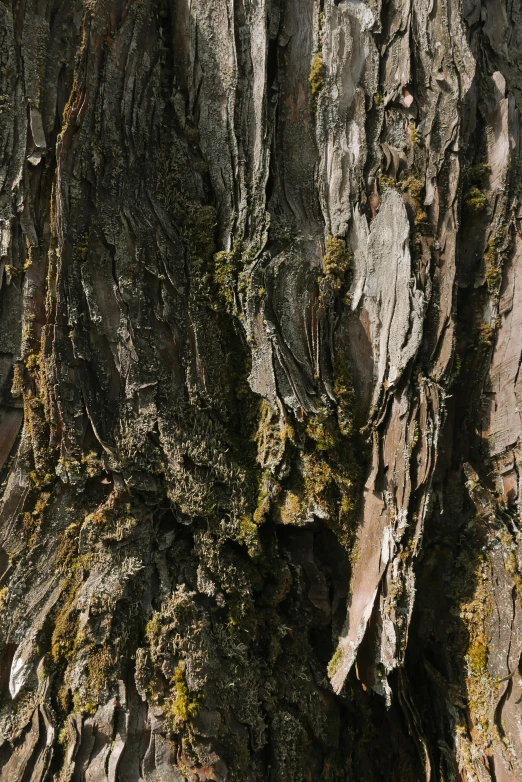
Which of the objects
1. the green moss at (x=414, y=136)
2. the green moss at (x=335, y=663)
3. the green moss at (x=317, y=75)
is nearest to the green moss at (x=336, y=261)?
the green moss at (x=414, y=136)

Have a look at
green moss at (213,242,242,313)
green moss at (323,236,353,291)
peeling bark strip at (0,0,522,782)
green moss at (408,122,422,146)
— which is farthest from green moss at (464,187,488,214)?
green moss at (213,242,242,313)

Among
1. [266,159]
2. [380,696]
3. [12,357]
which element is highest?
[266,159]

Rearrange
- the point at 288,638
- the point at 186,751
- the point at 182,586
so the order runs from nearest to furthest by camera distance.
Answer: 1. the point at 186,751
2. the point at 182,586
3. the point at 288,638

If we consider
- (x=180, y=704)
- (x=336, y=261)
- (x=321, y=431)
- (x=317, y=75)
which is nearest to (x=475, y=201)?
(x=336, y=261)

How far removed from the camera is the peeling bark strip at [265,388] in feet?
10.1

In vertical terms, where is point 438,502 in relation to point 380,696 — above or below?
above

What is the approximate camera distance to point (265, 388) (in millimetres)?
3203

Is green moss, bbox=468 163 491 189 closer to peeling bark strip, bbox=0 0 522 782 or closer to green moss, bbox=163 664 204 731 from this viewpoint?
peeling bark strip, bbox=0 0 522 782

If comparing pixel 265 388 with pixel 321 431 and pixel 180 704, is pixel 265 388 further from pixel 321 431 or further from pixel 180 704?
pixel 180 704

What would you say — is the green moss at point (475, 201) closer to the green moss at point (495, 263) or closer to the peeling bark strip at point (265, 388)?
the peeling bark strip at point (265, 388)

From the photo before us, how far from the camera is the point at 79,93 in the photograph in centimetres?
321

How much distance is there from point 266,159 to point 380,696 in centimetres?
345

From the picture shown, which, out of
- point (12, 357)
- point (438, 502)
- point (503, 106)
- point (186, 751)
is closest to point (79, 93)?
point (12, 357)

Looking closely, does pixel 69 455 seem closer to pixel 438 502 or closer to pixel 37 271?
pixel 37 271
